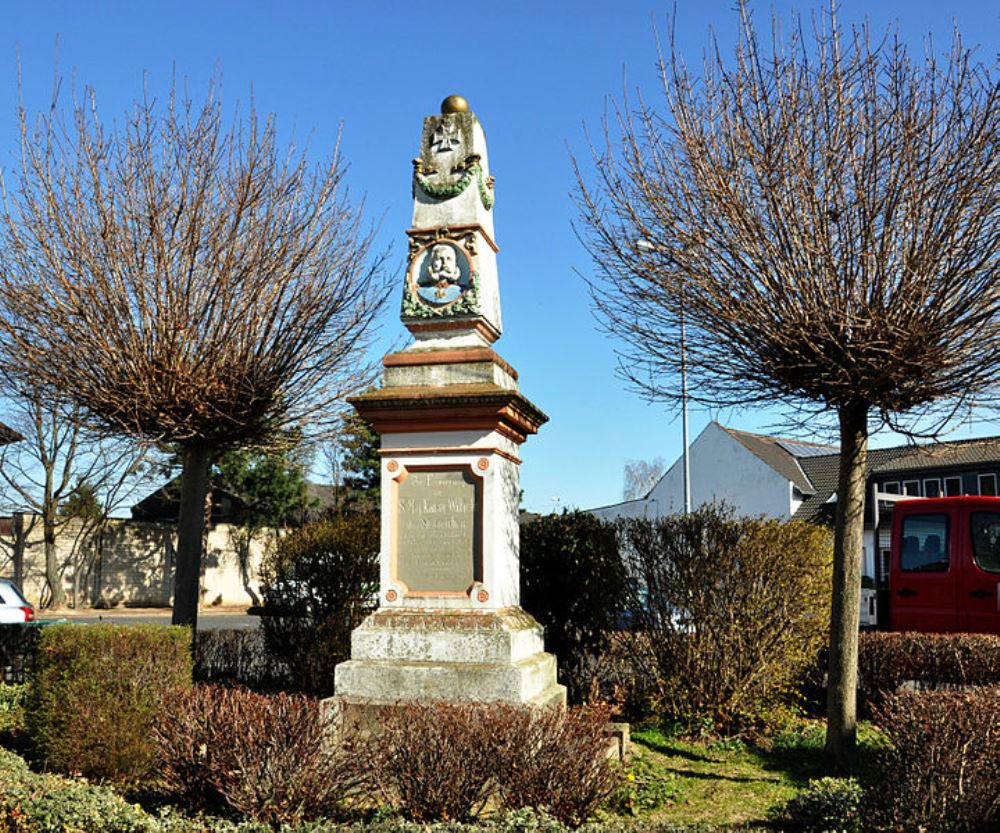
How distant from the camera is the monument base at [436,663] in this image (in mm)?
6977

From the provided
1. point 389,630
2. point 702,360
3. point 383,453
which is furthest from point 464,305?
point 389,630

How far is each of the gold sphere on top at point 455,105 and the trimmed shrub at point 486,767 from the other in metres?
5.41

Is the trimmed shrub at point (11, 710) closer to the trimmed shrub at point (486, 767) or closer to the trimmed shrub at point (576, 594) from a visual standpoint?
the trimmed shrub at point (576, 594)

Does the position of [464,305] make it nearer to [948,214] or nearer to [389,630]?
[389,630]

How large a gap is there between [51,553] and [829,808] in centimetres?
3106

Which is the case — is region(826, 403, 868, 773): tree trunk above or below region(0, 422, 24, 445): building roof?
below

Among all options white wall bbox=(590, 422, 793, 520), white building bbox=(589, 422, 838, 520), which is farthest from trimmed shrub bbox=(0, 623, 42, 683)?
white wall bbox=(590, 422, 793, 520)

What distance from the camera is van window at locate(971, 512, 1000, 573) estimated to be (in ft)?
33.2

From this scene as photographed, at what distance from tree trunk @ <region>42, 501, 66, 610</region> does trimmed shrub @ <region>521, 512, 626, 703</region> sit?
2596 cm

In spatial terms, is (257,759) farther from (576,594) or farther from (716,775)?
(576,594)

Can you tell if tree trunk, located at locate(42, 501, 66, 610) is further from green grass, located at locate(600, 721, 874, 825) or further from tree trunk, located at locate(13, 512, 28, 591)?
green grass, located at locate(600, 721, 874, 825)

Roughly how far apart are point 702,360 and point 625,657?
371 cm

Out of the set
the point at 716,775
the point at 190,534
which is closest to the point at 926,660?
the point at 716,775

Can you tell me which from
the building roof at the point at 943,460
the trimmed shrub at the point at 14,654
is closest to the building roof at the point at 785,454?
the building roof at the point at 943,460
